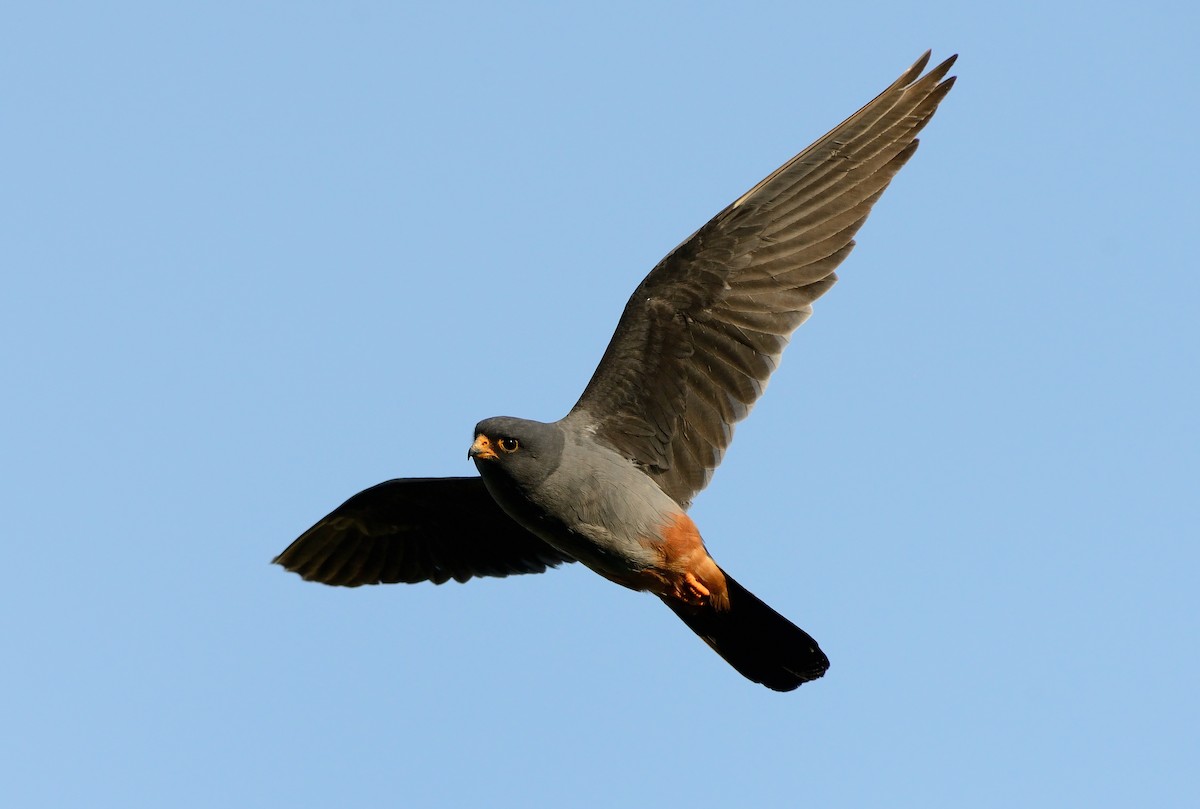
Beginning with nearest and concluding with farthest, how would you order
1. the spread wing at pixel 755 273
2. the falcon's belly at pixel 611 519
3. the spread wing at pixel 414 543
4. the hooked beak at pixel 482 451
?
the hooked beak at pixel 482 451
the falcon's belly at pixel 611 519
the spread wing at pixel 755 273
the spread wing at pixel 414 543

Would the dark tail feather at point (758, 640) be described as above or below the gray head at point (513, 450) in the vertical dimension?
below

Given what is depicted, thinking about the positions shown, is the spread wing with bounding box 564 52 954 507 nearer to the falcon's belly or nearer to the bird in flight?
the bird in flight

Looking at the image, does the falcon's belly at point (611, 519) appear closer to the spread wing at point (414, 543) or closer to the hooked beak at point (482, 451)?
the hooked beak at point (482, 451)

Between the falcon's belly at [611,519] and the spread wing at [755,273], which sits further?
the spread wing at [755,273]

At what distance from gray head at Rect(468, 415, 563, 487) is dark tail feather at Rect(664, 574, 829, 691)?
4.76 feet

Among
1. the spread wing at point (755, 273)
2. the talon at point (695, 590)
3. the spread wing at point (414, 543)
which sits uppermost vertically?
the spread wing at point (755, 273)

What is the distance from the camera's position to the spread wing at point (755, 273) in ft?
28.3

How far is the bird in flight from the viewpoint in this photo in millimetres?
8430

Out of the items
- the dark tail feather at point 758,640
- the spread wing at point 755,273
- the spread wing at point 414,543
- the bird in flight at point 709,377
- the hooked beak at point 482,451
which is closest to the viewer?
the hooked beak at point 482,451

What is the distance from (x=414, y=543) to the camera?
1015 centimetres

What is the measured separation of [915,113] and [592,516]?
3.14m

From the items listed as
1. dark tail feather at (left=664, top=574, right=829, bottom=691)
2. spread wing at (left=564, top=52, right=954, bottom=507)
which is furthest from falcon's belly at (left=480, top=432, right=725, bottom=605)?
spread wing at (left=564, top=52, right=954, bottom=507)

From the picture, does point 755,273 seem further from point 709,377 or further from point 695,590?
point 695,590

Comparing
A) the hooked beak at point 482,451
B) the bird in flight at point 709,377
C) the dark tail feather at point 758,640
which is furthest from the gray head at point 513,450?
the dark tail feather at point 758,640
